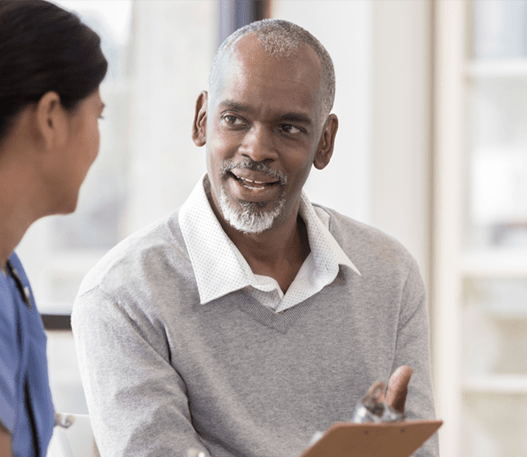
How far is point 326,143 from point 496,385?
3.65ft

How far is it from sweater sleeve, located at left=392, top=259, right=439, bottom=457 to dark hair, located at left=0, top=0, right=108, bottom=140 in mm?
794

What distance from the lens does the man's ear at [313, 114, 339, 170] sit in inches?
50.4

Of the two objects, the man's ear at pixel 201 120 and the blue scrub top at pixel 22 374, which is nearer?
the blue scrub top at pixel 22 374

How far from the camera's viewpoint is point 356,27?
1930 mm

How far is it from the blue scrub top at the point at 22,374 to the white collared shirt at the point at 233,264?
30cm

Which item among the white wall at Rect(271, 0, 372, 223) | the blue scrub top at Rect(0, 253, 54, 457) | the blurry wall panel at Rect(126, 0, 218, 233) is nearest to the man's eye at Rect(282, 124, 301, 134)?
the blue scrub top at Rect(0, 253, 54, 457)

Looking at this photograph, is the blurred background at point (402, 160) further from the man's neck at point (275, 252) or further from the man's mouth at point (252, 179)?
the man's mouth at point (252, 179)

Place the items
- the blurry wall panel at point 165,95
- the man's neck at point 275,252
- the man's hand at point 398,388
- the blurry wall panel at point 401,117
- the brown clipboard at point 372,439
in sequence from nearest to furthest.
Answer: the brown clipboard at point 372,439 < the man's hand at point 398,388 < the man's neck at point 275,252 < the blurry wall panel at point 401,117 < the blurry wall panel at point 165,95

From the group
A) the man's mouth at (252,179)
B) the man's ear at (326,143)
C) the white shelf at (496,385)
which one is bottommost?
the white shelf at (496,385)

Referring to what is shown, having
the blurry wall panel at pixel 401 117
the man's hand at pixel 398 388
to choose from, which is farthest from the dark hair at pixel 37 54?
the blurry wall panel at pixel 401 117

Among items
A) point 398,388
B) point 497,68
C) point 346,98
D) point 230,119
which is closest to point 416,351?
point 398,388

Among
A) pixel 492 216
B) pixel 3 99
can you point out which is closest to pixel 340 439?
pixel 3 99

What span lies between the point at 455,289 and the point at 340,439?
1351 millimetres

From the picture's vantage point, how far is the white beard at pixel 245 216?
1.15m
